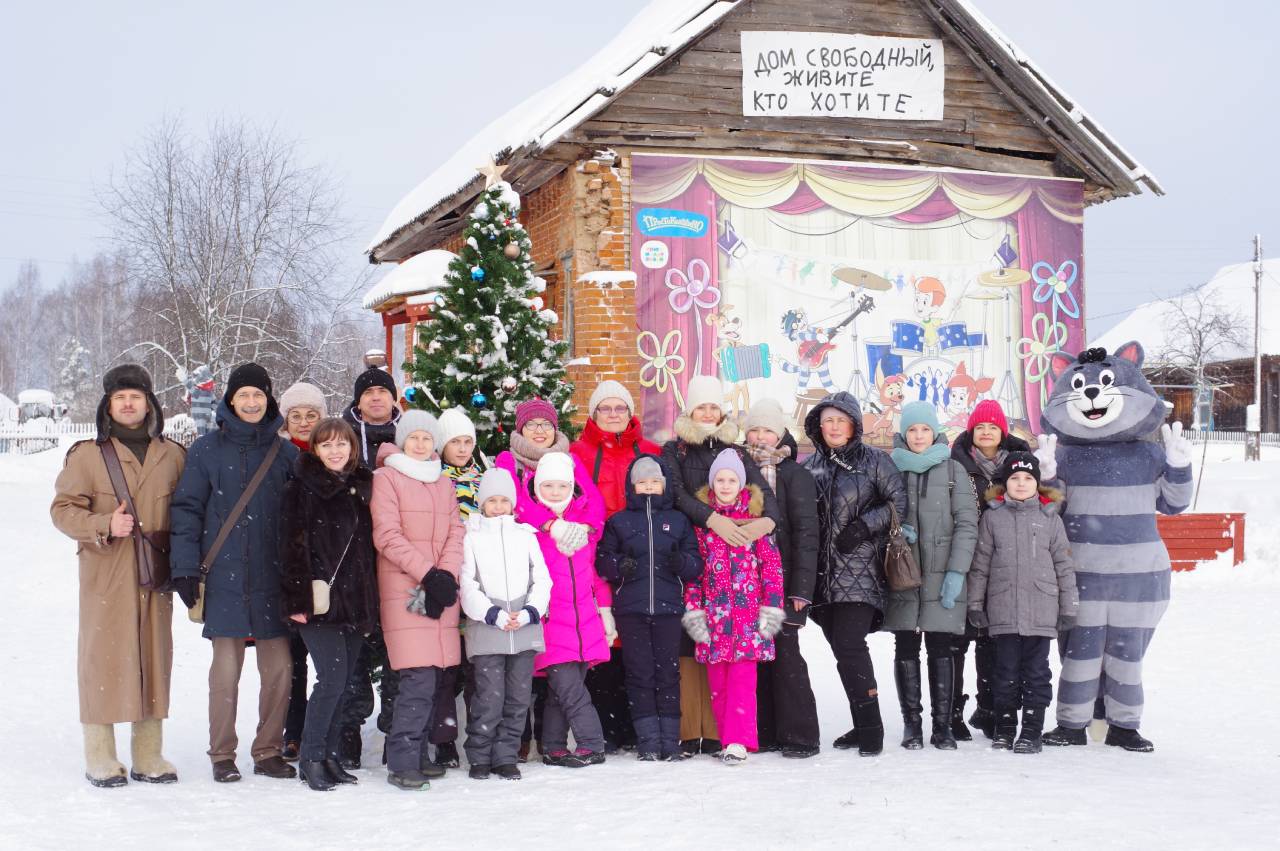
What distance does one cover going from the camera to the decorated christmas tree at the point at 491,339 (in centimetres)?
692

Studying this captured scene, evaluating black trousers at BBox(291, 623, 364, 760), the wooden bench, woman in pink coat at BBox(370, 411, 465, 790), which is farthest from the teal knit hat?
the wooden bench

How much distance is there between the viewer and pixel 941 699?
20.5 feet

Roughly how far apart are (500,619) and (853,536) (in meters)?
1.82

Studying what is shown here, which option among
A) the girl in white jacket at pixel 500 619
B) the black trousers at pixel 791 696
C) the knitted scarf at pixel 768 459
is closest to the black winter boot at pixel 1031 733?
the black trousers at pixel 791 696

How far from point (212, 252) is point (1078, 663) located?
23.1 meters

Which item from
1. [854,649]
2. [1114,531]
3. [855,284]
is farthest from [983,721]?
[855,284]

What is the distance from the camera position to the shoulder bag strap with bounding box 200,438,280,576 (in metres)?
5.56

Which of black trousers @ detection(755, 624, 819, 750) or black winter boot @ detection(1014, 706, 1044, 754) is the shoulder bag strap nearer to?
black trousers @ detection(755, 624, 819, 750)

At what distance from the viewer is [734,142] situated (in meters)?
11.0

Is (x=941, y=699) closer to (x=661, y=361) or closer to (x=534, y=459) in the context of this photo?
(x=534, y=459)

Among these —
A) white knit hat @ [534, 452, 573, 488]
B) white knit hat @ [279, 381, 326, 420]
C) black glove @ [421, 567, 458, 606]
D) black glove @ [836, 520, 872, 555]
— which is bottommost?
black glove @ [421, 567, 458, 606]

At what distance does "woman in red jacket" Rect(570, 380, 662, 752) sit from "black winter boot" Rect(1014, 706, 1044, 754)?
6.62ft

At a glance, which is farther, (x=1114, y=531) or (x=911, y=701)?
(x=1114, y=531)

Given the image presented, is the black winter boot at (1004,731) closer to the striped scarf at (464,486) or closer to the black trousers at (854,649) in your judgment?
the black trousers at (854,649)
